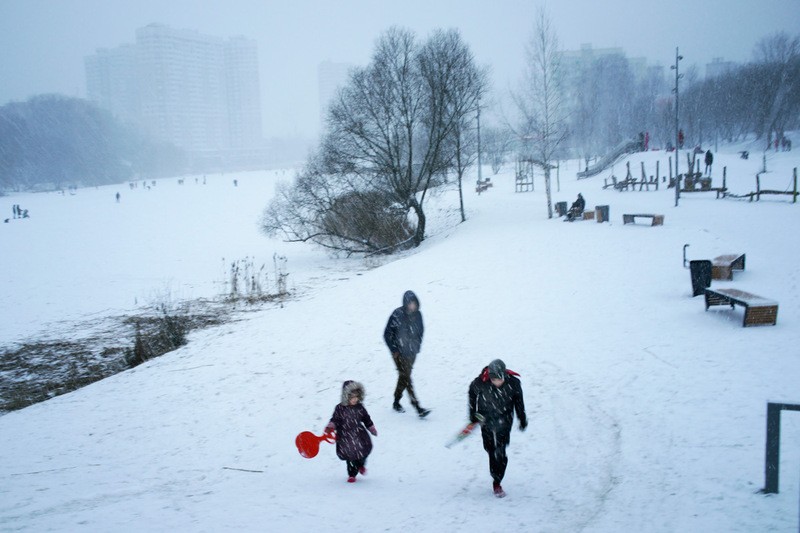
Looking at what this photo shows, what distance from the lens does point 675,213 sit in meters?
23.4

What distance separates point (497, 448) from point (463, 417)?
2.44m

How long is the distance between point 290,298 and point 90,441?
429 inches

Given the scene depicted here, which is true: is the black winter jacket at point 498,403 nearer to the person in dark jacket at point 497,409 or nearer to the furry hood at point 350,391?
the person in dark jacket at point 497,409

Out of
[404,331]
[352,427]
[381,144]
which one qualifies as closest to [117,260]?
[381,144]

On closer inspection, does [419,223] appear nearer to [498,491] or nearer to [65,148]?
[498,491]

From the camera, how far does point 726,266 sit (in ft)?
42.0

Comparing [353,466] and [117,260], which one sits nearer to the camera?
[353,466]

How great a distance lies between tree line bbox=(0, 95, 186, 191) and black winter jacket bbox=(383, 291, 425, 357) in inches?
4937

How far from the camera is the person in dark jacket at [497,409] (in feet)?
18.4

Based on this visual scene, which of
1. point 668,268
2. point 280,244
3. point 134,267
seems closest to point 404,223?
point 280,244

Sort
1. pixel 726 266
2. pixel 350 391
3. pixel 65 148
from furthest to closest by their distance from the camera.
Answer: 1. pixel 65 148
2. pixel 726 266
3. pixel 350 391

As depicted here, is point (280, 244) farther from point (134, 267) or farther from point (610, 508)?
point (610, 508)

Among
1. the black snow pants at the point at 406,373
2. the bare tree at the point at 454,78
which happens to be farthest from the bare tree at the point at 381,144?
the black snow pants at the point at 406,373

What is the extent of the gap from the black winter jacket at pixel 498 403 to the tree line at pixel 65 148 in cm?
12777
